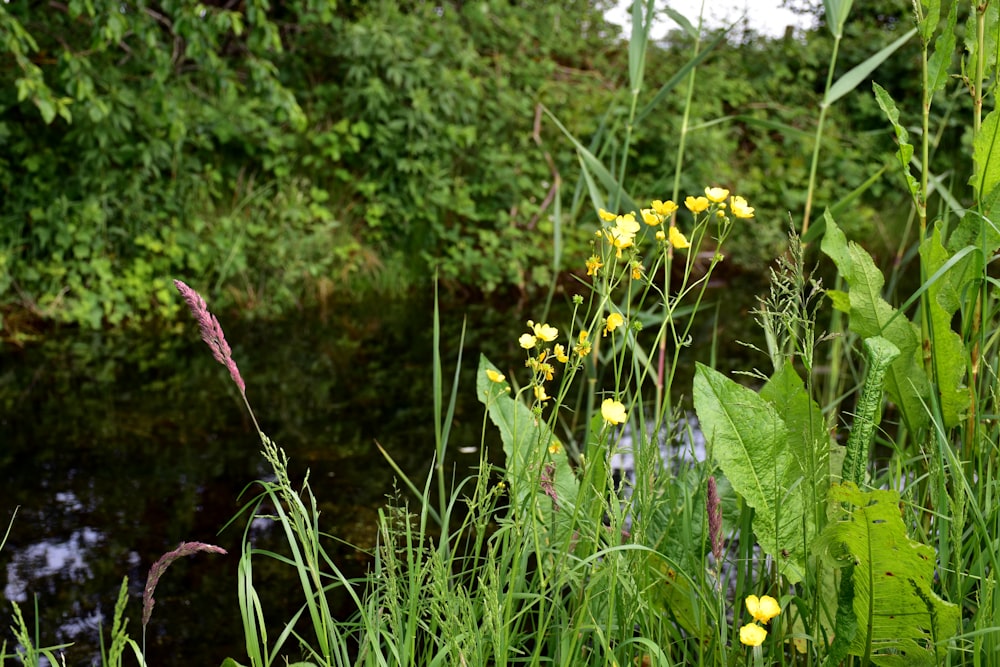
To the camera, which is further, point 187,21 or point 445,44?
point 445,44

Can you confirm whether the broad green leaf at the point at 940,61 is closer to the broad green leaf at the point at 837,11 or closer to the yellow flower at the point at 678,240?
the broad green leaf at the point at 837,11

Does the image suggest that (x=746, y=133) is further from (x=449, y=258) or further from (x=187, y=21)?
(x=187, y=21)

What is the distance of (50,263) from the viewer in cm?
460

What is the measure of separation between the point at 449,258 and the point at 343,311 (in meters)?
0.89

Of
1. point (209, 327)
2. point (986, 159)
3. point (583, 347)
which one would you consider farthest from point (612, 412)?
point (986, 159)

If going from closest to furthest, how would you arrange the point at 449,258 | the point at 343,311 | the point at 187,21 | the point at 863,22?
the point at 187,21 < the point at 343,311 < the point at 449,258 < the point at 863,22

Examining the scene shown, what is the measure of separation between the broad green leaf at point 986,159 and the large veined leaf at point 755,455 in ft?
1.51

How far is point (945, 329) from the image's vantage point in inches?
52.4

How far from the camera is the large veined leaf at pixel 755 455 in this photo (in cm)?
123

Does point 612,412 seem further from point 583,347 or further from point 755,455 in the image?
point 755,455

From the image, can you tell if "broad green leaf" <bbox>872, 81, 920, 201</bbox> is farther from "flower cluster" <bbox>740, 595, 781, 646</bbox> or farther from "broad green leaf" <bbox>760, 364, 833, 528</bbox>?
"flower cluster" <bbox>740, 595, 781, 646</bbox>

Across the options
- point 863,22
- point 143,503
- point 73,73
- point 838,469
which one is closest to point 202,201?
point 73,73

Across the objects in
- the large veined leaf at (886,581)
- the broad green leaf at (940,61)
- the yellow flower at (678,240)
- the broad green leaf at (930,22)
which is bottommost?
the large veined leaf at (886,581)

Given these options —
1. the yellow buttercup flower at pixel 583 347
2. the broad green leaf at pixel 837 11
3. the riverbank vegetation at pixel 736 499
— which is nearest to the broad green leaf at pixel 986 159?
the riverbank vegetation at pixel 736 499
